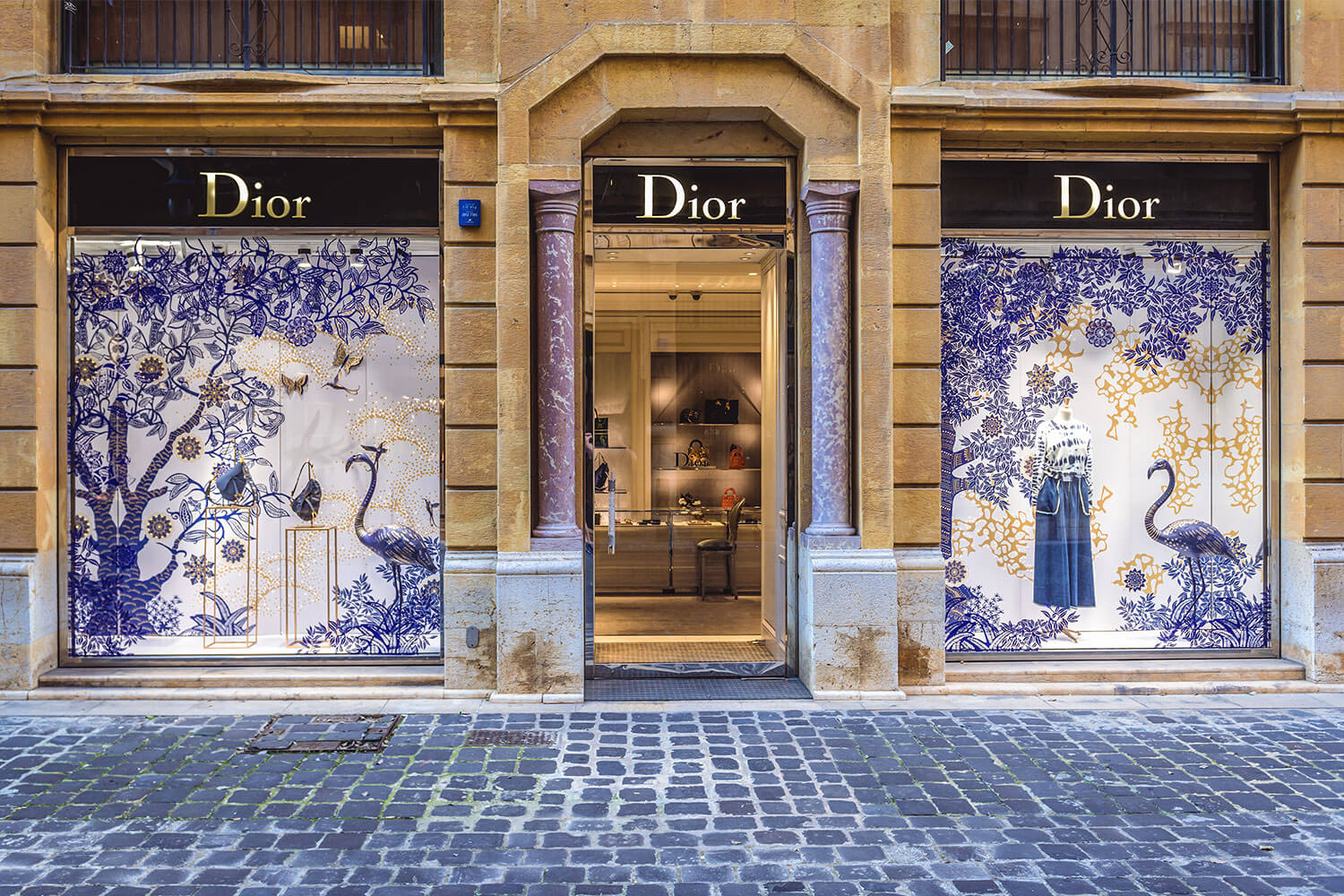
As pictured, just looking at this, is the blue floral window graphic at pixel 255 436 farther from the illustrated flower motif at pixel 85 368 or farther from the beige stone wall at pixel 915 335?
the beige stone wall at pixel 915 335

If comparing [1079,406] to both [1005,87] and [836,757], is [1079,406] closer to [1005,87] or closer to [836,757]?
[1005,87]

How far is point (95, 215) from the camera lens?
303 inches

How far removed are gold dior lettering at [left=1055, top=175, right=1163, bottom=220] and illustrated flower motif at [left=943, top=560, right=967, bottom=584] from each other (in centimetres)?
297

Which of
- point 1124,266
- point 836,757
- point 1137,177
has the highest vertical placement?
point 1137,177

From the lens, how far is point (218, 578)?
25.6 feet

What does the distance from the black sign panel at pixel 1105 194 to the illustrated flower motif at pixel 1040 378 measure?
3.82 ft

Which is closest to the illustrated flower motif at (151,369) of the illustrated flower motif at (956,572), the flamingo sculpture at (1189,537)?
the illustrated flower motif at (956,572)

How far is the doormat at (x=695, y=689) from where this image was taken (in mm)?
7316

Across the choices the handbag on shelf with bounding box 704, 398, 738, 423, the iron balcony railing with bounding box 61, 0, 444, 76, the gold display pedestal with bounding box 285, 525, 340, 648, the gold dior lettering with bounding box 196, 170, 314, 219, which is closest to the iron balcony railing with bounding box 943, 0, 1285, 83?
the iron balcony railing with bounding box 61, 0, 444, 76

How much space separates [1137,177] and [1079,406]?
6.41 ft

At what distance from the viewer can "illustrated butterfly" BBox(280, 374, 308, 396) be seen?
7.80 meters

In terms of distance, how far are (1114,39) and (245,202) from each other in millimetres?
7269

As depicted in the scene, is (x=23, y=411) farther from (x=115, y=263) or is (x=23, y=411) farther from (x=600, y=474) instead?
(x=600, y=474)

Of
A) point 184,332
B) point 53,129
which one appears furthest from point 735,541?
point 53,129
